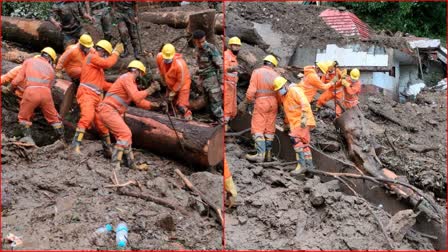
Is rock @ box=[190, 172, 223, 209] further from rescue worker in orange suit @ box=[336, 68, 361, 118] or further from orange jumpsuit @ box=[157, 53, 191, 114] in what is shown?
rescue worker in orange suit @ box=[336, 68, 361, 118]

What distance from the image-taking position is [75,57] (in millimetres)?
7379

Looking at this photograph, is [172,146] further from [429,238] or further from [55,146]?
[429,238]

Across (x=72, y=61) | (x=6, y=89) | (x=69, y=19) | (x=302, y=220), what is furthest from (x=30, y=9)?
(x=302, y=220)

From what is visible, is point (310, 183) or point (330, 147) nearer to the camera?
point (310, 183)

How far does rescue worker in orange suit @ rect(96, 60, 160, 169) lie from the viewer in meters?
6.56


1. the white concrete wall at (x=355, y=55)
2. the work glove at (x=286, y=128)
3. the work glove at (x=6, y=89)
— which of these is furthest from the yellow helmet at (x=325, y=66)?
the work glove at (x=6, y=89)

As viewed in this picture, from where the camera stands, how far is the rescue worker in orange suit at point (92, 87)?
267 inches

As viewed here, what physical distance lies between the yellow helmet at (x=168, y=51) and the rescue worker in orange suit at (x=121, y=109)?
2.14 feet

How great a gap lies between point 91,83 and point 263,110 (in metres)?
2.51

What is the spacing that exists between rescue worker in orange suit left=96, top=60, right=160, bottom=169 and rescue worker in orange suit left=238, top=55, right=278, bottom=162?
165 centimetres

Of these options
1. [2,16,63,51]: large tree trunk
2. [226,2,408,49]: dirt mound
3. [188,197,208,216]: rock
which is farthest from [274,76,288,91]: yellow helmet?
[226,2,408,49]: dirt mound

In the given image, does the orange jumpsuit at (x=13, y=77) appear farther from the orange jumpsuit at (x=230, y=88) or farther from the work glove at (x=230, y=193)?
the work glove at (x=230, y=193)

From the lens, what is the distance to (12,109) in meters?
7.50

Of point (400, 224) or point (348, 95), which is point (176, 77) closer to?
point (348, 95)
